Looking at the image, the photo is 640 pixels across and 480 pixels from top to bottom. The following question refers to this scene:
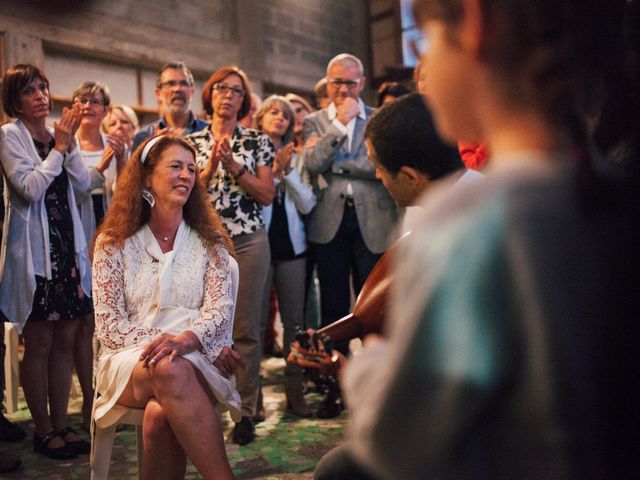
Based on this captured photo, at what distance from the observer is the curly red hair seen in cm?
242

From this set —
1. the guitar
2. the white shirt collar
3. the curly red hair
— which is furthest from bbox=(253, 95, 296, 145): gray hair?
the guitar

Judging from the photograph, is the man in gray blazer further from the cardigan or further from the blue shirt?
the blue shirt

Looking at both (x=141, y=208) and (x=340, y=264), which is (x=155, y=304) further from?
(x=340, y=264)

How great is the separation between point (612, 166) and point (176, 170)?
6.49 feet

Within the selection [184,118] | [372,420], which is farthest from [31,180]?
[372,420]

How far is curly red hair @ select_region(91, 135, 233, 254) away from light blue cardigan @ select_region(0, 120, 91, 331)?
668 millimetres

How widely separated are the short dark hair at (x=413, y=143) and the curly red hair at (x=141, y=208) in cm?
108

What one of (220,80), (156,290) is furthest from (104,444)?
(220,80)

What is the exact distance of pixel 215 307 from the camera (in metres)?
2.36

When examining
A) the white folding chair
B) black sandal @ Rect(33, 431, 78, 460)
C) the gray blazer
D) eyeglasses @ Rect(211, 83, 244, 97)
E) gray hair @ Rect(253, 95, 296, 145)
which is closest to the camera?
the white folding chair

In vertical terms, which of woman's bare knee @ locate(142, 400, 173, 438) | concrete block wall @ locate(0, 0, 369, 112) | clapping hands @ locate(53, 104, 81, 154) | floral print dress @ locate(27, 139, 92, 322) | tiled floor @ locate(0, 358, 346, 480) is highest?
concrete block wall @ locate(0, 0, 369, 112)

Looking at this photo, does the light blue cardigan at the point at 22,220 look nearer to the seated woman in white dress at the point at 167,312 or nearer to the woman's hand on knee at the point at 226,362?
the seated woman in white dress at the point at 167,312

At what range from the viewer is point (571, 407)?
624 mm

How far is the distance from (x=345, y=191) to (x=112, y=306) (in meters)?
1.59
